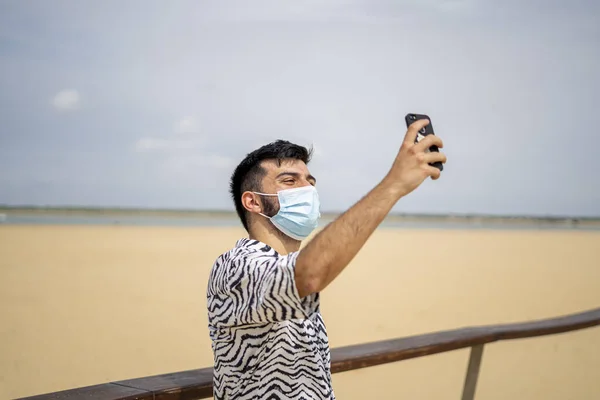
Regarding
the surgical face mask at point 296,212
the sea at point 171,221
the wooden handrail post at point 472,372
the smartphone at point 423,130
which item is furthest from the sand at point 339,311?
the sea at point 171,221

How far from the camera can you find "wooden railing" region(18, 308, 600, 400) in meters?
2.13

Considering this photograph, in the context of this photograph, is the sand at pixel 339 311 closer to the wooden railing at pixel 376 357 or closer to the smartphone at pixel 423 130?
the wooden railing at pixel 376 357

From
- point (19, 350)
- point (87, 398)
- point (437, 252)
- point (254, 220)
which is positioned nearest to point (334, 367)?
point (254, 220)

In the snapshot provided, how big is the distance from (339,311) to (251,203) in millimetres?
8993

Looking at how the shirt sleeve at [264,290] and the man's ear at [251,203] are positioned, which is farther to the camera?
the man's ear at [251,203]

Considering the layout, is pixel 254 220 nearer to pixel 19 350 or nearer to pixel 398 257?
pixel 19 350

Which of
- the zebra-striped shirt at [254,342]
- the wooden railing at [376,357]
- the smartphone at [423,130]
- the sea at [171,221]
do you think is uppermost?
the sea at [171,221]

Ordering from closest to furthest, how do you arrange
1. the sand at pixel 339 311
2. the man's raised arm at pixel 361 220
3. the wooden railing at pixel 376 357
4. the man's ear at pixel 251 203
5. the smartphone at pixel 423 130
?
the man's raised arm at pixel 361 220, the smartphone at pixel 423 130, the wooden railing at pixel 376 357, the man's ear at pixel 251 203, the sand at pixel 339 311

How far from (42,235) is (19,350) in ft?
54.2

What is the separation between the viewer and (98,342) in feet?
27.8

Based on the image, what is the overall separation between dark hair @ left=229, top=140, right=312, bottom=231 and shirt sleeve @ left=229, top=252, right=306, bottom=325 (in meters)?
0.40

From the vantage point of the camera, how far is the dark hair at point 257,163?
7.42ft

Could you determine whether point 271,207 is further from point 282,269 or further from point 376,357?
point 376,357

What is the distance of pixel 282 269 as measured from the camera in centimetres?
171
